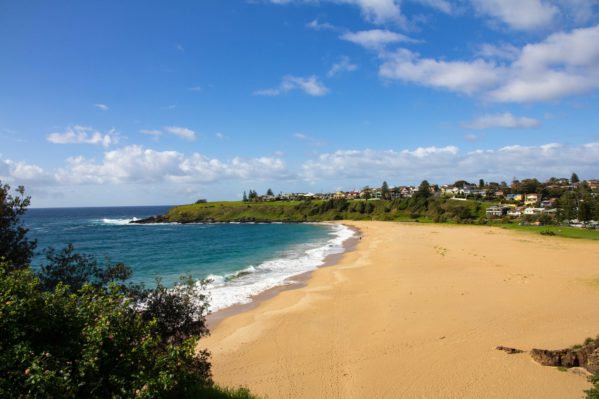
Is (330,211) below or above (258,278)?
above

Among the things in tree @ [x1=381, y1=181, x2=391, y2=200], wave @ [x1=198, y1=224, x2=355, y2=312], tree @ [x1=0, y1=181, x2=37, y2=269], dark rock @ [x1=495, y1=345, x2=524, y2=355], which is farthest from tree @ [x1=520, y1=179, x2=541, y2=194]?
tree @ [x1=0, y1=181, x2=37, y2=269]

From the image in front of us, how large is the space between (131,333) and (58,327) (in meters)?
1.09

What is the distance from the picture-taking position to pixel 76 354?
550cm

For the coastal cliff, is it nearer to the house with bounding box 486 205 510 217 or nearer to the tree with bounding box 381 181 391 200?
the house with bounding box 486 205 510 217

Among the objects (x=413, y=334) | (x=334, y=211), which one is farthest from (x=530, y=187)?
(x=413, y=334)

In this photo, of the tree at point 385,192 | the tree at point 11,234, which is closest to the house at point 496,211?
the tree at point 385,192

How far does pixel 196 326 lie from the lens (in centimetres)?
1036

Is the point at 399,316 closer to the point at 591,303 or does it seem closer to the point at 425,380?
the point at 425,380

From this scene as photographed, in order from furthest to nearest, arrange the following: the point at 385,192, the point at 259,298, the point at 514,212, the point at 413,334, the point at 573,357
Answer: the point at 385,192, the point at 514,212, the point at 259,298, the point at 413,334, the point at 573,357

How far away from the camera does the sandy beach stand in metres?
11.7

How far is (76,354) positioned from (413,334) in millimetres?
13694

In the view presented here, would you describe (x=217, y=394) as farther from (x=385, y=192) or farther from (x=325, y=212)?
(x=385, y=192)

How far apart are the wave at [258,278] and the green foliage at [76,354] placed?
34.3 ft

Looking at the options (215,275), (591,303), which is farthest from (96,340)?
(215,275)
